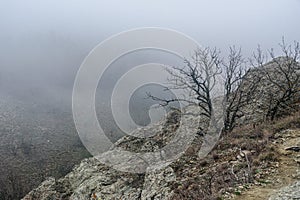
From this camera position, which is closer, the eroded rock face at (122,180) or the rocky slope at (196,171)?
the rocky slope at (196,171)

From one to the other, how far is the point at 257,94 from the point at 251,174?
59.2ft

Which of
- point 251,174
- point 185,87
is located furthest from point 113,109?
point 251,174

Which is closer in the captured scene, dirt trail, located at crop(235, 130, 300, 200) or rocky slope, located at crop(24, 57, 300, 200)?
dirt trail, located at crop(235, 130, 300, 200)

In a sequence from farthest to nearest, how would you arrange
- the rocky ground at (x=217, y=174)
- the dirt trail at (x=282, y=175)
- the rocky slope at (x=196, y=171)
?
the rocky slope at (x=196, y=171) → the rocky ground at (x=217, y=174) → the dirt trail at (x=282, y=175)

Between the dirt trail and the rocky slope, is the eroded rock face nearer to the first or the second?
the rocky slope

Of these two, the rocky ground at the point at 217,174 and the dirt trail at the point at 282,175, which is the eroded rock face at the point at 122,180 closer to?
the rocky ground at the point at 217,174

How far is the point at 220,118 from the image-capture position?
24812mm

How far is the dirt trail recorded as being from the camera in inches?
391

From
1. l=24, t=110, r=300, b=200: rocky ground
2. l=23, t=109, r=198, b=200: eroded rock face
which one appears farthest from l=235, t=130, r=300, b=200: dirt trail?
l=23, t=109, r=198, b=200: eroded rock face

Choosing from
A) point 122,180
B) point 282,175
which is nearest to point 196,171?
point 282,175

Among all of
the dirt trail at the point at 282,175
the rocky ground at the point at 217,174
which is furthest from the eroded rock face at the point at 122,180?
the dirt trail at the point at 282,175

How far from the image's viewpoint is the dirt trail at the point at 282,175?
992 centimetres

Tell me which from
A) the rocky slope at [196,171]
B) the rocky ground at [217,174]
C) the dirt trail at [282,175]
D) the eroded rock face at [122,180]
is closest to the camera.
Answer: the dirt trail at [282,175]

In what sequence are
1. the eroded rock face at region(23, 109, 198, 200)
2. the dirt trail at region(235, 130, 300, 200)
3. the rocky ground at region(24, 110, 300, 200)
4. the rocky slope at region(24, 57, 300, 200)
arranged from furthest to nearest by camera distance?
the eroded rock face at region(23, 109, 198, 200) → the rocky slope at region(24, 57, 300, 200) → the rocky ground at region(24, 110, 300, 200) → the dirt trail at region(235, 130, 300, 200)
